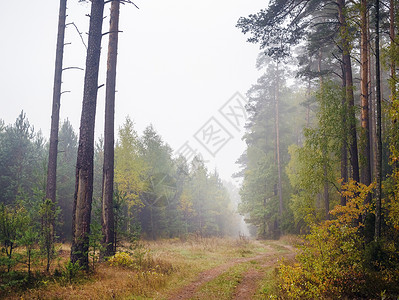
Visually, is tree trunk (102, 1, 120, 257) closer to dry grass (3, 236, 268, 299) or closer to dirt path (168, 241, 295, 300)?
dry grass (3, 236, 268, 299)

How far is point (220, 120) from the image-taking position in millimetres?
41875

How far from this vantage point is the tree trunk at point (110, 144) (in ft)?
33.2

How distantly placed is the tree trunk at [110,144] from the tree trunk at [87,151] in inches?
57.2

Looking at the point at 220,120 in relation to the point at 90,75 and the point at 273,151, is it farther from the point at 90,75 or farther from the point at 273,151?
the point at 90,75

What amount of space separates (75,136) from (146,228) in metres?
14.9

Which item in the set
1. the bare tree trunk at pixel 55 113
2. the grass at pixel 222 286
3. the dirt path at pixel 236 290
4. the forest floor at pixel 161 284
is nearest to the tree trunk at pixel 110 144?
the forest floor at pixel 161 284

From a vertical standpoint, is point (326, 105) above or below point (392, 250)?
above

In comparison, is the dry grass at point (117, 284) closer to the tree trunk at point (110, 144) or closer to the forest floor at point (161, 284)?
the forest floor at point (161, 284)

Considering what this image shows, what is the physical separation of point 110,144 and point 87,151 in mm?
3229

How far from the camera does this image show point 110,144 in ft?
35.7

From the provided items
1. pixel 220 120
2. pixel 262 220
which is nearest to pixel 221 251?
pixel 262 220

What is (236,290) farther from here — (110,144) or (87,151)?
(110,144)

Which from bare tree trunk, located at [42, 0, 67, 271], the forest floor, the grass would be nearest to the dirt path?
the forest floor

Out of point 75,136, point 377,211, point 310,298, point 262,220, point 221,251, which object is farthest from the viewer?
point 75,136
